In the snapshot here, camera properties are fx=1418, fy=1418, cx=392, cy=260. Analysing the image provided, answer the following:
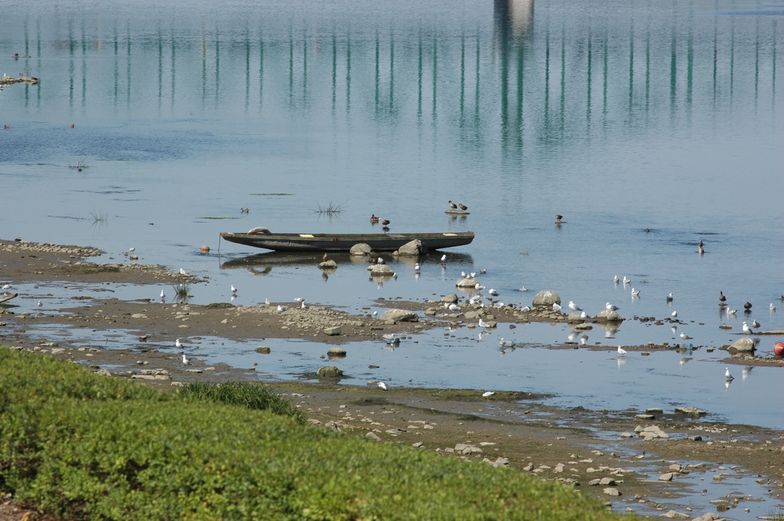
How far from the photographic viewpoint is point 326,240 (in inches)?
1810

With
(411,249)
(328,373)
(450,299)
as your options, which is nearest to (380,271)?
(411,249)

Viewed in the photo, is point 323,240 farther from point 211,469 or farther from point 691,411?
point 211,469

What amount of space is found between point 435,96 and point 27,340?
257ft

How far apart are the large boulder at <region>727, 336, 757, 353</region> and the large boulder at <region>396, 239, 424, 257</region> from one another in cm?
1393

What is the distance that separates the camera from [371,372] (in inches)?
1184

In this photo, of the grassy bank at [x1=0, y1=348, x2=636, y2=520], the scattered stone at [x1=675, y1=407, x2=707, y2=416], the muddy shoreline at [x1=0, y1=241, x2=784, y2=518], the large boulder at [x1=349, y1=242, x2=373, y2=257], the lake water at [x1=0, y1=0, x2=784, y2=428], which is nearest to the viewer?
the grassy bank at [x1=0, y1=348, x2=636, y2=520]

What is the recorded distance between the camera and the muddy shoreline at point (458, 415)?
22031mm

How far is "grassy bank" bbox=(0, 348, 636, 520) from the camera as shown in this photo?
517 inches

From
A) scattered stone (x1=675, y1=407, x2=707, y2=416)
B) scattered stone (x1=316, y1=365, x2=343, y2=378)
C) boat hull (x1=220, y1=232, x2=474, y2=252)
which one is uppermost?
boat hull (x1=220, y1=232, x2=474, y2=252)

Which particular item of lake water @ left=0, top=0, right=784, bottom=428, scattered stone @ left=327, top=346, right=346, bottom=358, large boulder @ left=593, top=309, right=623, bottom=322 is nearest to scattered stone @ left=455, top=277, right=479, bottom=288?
lake water @ left=0, top=0, right=784, bottom=428

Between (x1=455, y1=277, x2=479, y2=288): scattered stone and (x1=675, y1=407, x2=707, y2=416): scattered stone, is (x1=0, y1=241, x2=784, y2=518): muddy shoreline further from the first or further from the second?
(x1=455, y1=277, x2=479, y2=288): scattered stone

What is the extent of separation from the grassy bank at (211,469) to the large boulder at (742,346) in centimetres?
1923

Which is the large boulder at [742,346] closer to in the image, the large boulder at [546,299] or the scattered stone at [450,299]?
the large boulder at [546,299]

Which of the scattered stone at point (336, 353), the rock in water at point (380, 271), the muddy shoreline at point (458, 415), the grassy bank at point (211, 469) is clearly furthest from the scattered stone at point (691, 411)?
the rock in water at point (380, 271)
